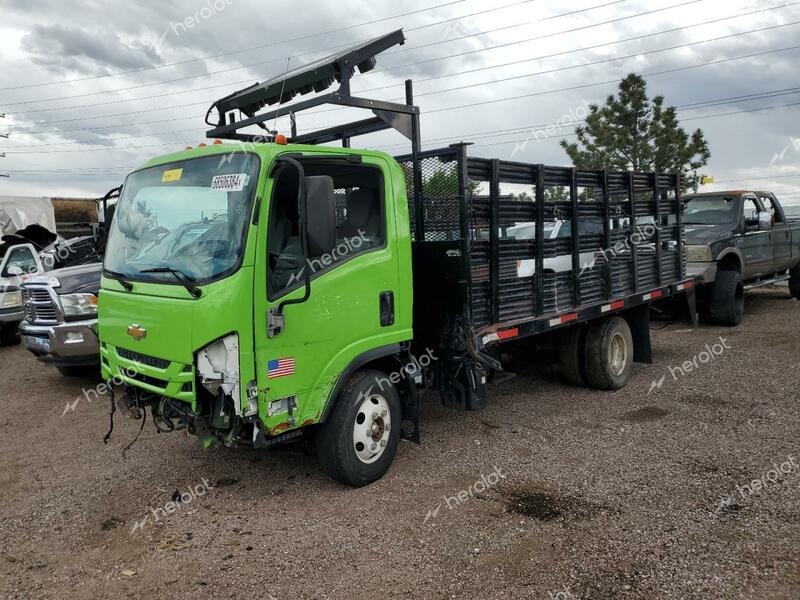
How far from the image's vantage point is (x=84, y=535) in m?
3.93

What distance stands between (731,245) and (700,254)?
70 centimetres

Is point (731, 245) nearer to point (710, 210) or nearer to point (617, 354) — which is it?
point (710, 210)

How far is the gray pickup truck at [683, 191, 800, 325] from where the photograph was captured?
10.0 meters

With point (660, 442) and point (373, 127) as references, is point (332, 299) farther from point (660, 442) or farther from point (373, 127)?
point (660, 442)

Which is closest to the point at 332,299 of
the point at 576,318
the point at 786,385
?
the point at 576,318

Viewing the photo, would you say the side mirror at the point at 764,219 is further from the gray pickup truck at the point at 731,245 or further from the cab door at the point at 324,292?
the cab door at the point at 324,292

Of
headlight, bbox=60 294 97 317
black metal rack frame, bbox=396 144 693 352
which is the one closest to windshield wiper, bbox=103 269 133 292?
black metal rack frame, bbox=396 144 693 352

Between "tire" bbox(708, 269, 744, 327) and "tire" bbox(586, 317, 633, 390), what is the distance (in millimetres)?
4150

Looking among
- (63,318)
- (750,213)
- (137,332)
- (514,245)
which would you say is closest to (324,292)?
(137,332)

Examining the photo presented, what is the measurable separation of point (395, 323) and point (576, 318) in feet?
7.63

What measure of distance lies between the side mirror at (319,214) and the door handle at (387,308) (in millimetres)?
925

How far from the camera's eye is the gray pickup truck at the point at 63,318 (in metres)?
7.19

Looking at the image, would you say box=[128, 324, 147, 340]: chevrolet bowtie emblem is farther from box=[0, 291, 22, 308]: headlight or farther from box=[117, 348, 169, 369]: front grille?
box=[0, 291, 22, 308]: headlight

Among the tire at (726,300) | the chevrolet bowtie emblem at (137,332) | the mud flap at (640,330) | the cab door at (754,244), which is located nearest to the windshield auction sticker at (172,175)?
the chevrolet bowtie emblem at (137,332)
